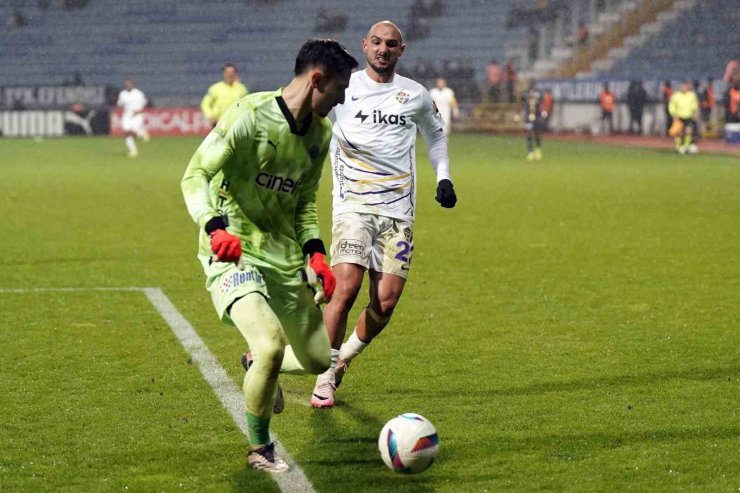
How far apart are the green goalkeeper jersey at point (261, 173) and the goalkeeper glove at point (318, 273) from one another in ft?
0.17

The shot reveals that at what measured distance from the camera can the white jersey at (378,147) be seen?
7156 mm

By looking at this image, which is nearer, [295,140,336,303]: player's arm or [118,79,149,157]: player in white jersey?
[295,140,336,303]: player's arm

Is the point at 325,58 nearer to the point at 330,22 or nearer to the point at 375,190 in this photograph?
the point at 375,190

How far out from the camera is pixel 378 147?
283 inches

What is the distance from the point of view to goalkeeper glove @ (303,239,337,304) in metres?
5.64

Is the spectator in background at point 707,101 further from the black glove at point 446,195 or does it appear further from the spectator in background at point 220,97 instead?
the black glove at point 446,195

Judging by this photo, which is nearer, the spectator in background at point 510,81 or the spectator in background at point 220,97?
the spectator in background at point 220,97

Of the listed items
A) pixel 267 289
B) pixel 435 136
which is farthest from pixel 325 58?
pixel 435 136

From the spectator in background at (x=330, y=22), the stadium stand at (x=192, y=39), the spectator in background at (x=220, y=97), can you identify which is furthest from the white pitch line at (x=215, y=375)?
the spectator in background at (x=330, y=22)

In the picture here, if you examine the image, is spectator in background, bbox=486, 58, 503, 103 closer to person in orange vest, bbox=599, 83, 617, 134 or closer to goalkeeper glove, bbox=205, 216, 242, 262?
person in orange vest, bbox=599, 83, 617, 134

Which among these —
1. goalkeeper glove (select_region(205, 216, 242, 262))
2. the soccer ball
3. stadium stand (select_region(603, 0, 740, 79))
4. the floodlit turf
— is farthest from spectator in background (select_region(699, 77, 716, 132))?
goalkeeper glove (select_region(205, 216, 242, 262))

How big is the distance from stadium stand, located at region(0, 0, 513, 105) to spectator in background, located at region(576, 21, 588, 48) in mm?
3043

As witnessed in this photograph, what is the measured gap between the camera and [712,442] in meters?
6.03

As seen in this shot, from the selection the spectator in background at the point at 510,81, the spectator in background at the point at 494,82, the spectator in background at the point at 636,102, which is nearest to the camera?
the spectator in background at the point at 636,102
